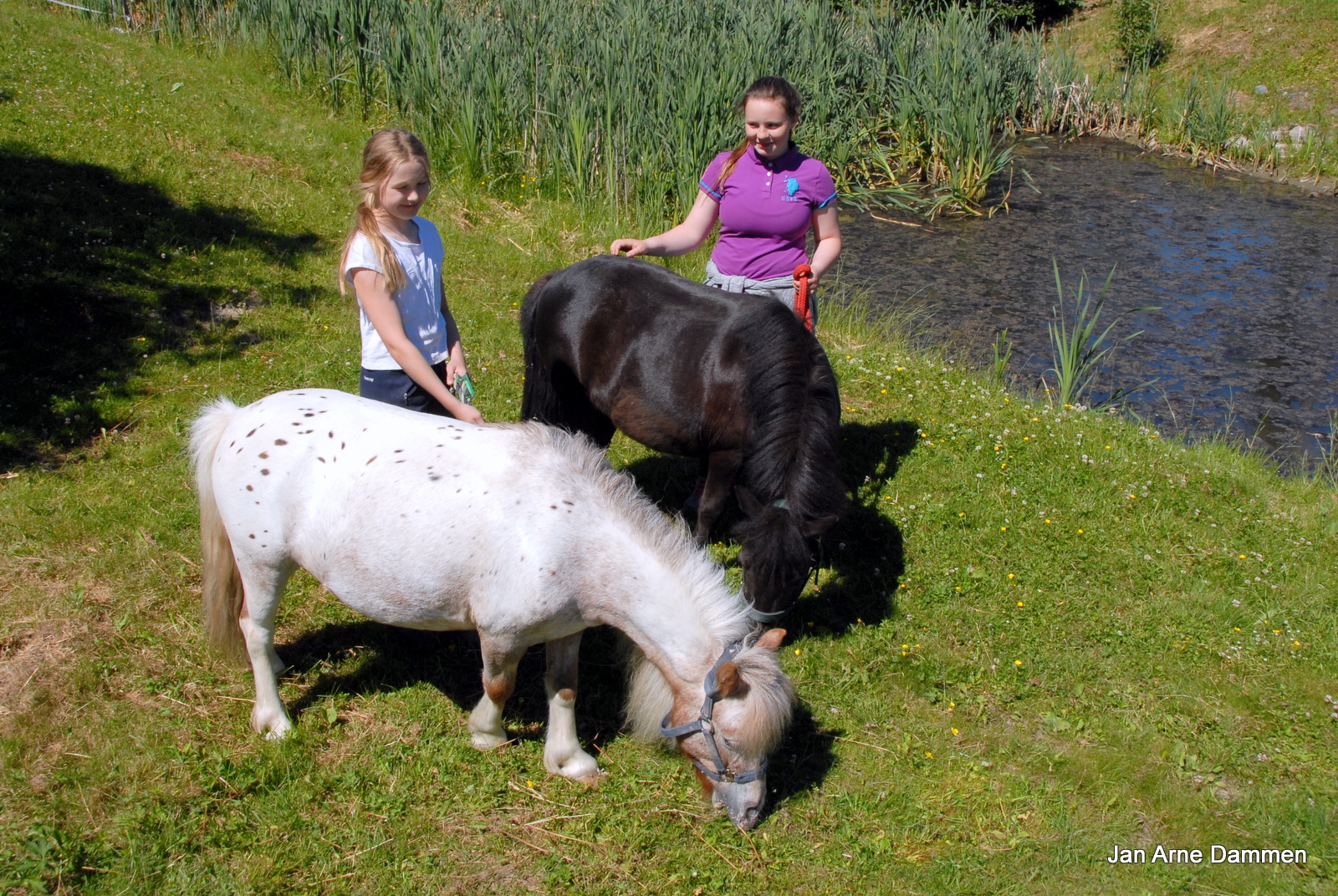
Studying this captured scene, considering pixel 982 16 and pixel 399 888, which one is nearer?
pixel 399 888

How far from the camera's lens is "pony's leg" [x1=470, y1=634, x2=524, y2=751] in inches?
117

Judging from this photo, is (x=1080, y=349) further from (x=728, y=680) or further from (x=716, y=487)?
(x=728, y=680)

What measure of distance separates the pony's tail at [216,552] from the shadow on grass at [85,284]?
86.1 inches

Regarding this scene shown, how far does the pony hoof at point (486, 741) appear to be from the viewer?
330 centimetres

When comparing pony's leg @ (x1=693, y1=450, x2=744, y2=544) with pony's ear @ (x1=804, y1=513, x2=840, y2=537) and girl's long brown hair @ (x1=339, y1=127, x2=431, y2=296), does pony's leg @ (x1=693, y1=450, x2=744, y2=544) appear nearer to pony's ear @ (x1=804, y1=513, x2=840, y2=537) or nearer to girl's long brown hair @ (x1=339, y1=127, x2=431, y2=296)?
pony's ear @ (x1=804, y1=513, x2=840, y2=537)

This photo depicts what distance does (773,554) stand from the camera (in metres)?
3.35

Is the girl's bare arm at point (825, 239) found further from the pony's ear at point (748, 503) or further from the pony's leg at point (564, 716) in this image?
the pony's leg at point (564, 716)

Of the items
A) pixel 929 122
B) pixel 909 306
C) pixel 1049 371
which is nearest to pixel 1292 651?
pixel 1049 371

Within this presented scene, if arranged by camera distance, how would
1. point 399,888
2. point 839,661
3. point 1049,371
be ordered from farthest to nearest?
1. point 1049,371
2. point 839,661
3. point 399,888

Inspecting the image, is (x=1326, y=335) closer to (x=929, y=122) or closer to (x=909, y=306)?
(x=909, y=306)

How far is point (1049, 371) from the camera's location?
759 cm

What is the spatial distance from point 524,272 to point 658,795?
5550 millimetres

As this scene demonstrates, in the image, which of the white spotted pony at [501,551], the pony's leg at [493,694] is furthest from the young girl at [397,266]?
the pony's leg at [493,694]

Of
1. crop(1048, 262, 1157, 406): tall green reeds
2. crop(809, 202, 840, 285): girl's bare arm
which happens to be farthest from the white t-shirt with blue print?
crop(1048, 262, 1157, 406): tall green reeds
